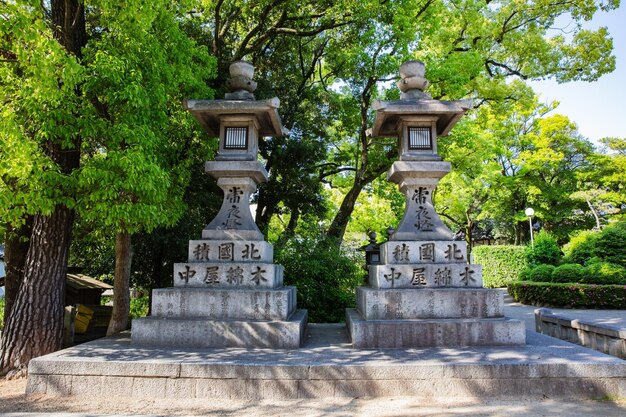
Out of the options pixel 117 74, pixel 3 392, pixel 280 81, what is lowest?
pixel 3 392

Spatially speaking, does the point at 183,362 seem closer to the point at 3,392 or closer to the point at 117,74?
the point at 3,392

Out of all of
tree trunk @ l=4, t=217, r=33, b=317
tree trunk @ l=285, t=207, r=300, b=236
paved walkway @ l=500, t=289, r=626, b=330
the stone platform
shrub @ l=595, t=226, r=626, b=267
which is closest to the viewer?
the stone platform

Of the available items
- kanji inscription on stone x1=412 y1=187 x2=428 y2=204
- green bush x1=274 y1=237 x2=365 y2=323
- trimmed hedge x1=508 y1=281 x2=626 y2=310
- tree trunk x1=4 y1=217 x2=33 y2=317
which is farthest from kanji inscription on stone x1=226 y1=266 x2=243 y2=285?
trimmed hedge x1=508 y1=281 x2=626 y2=310

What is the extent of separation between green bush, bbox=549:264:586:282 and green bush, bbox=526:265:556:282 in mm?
516

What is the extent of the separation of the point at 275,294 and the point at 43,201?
3.57m

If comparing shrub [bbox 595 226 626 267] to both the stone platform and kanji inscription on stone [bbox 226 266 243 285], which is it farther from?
kanji inscription on stone [bbox 226 266 243 285]

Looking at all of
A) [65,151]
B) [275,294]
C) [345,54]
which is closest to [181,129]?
[65,151]

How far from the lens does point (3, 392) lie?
5535 millimetres

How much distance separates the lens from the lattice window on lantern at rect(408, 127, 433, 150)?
7.25 m

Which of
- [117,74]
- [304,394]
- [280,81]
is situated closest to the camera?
[304,394]

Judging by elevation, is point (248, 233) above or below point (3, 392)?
above

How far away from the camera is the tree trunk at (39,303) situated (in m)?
6.30

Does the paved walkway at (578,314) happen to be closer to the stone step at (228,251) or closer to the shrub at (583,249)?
the shrub at (583,249)

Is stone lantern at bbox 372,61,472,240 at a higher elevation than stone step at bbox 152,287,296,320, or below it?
higher
